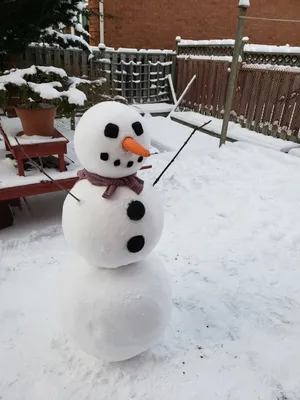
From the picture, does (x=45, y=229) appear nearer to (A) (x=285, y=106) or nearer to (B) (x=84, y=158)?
(B) (x=84, y=158)

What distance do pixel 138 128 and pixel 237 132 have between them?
519 centimetres

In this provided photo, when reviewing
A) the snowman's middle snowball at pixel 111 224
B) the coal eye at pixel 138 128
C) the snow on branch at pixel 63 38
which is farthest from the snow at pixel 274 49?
the snowman's middle snowball at pixel 111 224

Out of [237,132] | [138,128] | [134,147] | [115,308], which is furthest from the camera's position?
[237,132]

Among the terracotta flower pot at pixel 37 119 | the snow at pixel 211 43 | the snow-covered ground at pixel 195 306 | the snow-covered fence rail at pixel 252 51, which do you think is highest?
the snow at pixel 211 43

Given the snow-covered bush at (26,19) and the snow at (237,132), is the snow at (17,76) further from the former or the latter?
the snow at (237,132)

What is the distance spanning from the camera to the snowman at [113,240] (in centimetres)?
139

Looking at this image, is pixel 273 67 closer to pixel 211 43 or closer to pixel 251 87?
pixel 251 87

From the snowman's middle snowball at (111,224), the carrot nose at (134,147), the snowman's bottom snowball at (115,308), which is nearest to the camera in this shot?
the carrot nose at (134,147)

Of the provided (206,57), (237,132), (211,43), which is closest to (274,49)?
(237,132)

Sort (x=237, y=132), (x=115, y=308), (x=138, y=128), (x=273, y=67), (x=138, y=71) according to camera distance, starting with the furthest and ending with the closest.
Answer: (x=138, y=71)
(x=237, y=132)
(x=273, y=67)
(x=115, y=308)
(x=138, y=128)

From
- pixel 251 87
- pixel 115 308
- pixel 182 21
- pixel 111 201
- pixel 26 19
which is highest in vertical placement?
pixel 182 21

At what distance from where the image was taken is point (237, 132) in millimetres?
6203

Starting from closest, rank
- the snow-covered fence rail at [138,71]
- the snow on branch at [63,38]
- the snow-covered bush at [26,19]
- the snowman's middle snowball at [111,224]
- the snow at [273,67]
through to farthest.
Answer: the snowman's middle snowball at [111,224], the snow-covered bush at [26,19], the snow on branch at [63,38], the snow at [273,67], the snow-covered fence rail at [138,71]

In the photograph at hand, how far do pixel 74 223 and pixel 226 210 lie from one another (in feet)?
7.40
